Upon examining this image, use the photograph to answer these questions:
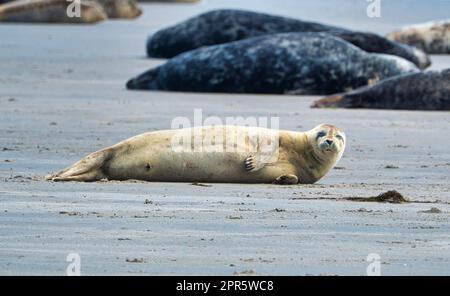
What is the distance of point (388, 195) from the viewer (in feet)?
24.7

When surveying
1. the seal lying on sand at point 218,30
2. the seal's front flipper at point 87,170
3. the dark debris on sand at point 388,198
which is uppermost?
the seal lying on sand at point 218,30

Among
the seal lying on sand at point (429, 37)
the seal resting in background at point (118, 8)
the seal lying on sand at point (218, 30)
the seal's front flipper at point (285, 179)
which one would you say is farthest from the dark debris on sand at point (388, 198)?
the seal resting in background at point (118, 8)

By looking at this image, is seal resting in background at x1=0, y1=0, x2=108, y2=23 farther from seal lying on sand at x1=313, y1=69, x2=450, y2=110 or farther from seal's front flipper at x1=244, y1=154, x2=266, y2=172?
seal's front flipper at x1=244, y1=154, x2=266, y2=172

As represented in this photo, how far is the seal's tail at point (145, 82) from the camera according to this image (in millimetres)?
14461

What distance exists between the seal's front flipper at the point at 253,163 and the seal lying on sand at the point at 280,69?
257 inches

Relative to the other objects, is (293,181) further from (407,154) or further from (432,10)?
(432,10)

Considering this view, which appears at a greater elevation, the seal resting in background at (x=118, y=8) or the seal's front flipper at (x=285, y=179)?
the seal resting in background at (x=118, y=8)

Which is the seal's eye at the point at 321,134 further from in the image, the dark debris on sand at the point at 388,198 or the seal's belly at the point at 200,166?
the dark debris on sand at the point at 388,198

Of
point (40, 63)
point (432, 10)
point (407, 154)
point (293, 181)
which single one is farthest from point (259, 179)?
point (432, 10)

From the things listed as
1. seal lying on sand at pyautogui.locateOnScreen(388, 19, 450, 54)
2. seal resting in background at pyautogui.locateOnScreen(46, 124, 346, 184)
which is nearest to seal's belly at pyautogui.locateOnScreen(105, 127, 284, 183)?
seal resting in background at pyautogui.locateOnScreen(46, 124, 346, 184)

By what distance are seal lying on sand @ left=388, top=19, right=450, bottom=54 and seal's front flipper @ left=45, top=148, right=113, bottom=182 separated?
42.5ft

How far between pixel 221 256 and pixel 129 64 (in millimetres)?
11570

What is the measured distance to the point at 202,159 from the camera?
8.10 meters

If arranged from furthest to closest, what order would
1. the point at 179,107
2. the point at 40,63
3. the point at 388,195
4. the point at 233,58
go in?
the point at 40,63 < the point at 233,58 < the point at 179,107 < the point at 388,195
